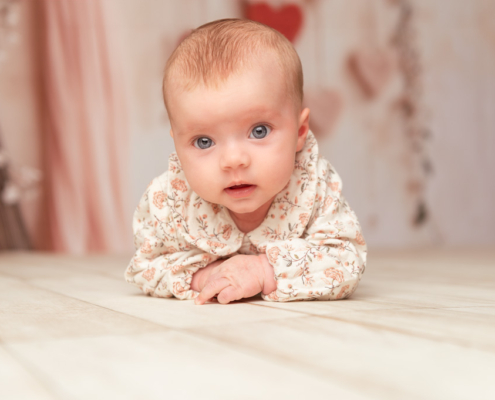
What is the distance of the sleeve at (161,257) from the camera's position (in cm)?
122

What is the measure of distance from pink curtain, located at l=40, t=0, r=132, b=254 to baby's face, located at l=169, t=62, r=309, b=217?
1886 millimetres

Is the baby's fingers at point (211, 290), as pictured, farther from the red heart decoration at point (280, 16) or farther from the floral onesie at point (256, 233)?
the red heart decoration at point (280, 16)

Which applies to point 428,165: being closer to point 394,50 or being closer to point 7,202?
point 394,50

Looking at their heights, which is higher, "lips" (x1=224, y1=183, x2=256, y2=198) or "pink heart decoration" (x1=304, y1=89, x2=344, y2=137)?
"pink heart decoration" (x1=304, y1=89, x2=344, y2=137)

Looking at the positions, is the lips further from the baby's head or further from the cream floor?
the cream floor

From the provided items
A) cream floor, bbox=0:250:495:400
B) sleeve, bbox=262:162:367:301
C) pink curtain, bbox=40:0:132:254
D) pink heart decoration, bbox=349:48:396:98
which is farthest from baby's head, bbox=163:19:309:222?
pink heart decoration, bbox=349:48:396:98

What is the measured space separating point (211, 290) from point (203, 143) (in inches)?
10.1

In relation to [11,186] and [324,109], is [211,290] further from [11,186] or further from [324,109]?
[324,109]

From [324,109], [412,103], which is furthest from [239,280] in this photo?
[412,103]

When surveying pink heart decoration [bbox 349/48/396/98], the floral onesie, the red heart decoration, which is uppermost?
the red heart decoration

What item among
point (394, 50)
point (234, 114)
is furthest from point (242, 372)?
point (394, 50)

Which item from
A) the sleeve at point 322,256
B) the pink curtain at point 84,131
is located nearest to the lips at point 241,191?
the sleeve at point 322,256

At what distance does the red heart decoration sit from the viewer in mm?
3189

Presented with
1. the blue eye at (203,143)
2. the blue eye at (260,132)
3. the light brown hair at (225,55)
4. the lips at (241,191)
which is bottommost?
the lips at (241,191)
